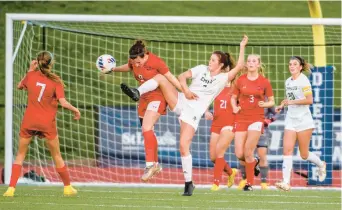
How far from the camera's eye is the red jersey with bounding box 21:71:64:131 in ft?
37.3

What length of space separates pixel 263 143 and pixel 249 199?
3.05 m

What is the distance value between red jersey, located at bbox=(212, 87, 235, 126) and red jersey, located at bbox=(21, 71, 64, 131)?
3.06 meters

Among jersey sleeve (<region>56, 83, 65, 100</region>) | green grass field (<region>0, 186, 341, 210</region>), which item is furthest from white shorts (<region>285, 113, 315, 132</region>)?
jersey sleeve (<region>56, 83, 65, 100</region>)

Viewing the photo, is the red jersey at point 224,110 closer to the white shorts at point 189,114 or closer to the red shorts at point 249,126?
the red shorts at point 249,126

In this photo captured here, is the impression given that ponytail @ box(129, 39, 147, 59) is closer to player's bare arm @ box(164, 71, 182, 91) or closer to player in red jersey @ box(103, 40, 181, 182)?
player in red jersey @ box(103, 40, 181, 182)

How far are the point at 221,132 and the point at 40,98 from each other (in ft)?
10.5

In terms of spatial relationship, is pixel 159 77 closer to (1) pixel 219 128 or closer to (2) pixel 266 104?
(2) pixel 266 104

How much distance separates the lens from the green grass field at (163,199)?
33.9 feet

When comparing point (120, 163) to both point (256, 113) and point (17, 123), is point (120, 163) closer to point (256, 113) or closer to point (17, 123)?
point (17, 123)

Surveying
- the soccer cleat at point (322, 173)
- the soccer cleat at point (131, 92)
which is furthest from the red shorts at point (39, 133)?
the soccer cleat at point (322, 173)

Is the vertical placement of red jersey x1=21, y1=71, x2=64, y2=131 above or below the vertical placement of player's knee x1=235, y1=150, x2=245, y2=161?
above

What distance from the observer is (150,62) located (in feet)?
38.9

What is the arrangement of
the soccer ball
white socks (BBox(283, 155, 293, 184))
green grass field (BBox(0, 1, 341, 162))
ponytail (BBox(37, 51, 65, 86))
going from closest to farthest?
ponytail (BBox(37, 51, 65, 86)), the soccer ball, white socks (BBox(283, 155, 293, 184)), green grass field (BBox(0, 1, 341, 162))

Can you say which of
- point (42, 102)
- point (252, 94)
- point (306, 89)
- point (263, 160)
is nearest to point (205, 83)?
point (252, 94)
